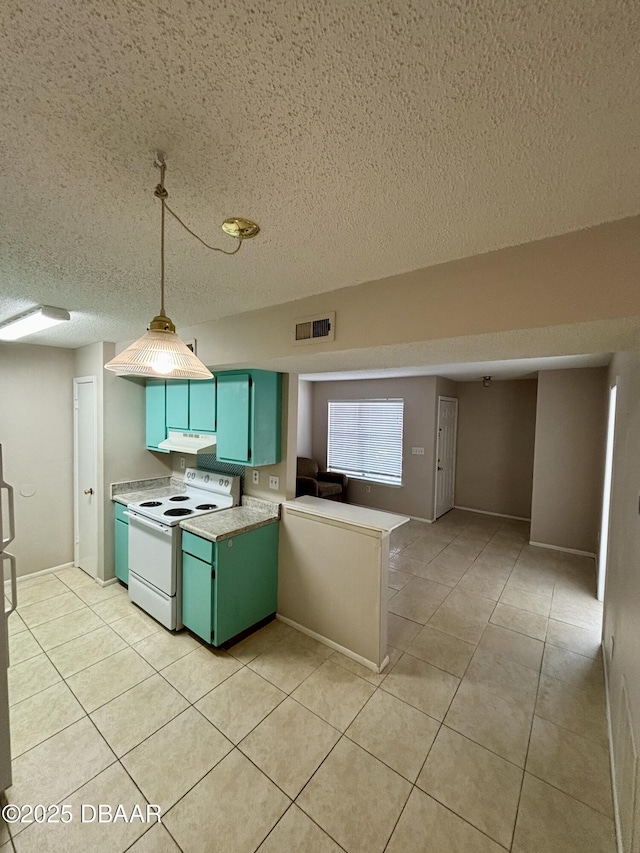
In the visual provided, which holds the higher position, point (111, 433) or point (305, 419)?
point (305, 419)

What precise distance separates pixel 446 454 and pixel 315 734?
471 centimetres

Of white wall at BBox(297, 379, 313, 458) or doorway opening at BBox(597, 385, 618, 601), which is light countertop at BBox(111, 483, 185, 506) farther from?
doorway opening at BBox(597, 385, 618, 601)

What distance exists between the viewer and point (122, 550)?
331 cm

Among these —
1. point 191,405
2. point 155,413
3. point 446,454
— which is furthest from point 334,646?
point 446,454

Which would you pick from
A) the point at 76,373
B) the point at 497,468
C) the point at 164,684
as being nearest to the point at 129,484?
the point at 76,373

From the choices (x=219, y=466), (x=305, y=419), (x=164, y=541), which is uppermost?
(x=305, y=419)

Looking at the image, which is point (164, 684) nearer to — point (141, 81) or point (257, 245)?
point (257, 245)

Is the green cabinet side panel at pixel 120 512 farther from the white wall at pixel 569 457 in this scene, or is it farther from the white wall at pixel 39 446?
the white wall at pixel 569 457

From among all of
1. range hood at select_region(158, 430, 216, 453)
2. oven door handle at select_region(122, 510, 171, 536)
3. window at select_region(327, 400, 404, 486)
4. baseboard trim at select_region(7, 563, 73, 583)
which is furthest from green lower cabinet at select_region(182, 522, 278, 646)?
window at select_region(327, 400, 404, 486)

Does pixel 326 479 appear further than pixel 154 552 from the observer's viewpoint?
Yes

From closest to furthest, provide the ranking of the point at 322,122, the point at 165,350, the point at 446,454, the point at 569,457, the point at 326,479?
the point at 322,122 → the point at 165,350 → the point at 569,457 → the point at 446,454 → the point at 326,479

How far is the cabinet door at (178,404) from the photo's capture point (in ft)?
10.6

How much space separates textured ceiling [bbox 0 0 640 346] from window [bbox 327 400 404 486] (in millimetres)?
4575

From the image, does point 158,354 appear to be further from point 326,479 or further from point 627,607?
point 326,479
